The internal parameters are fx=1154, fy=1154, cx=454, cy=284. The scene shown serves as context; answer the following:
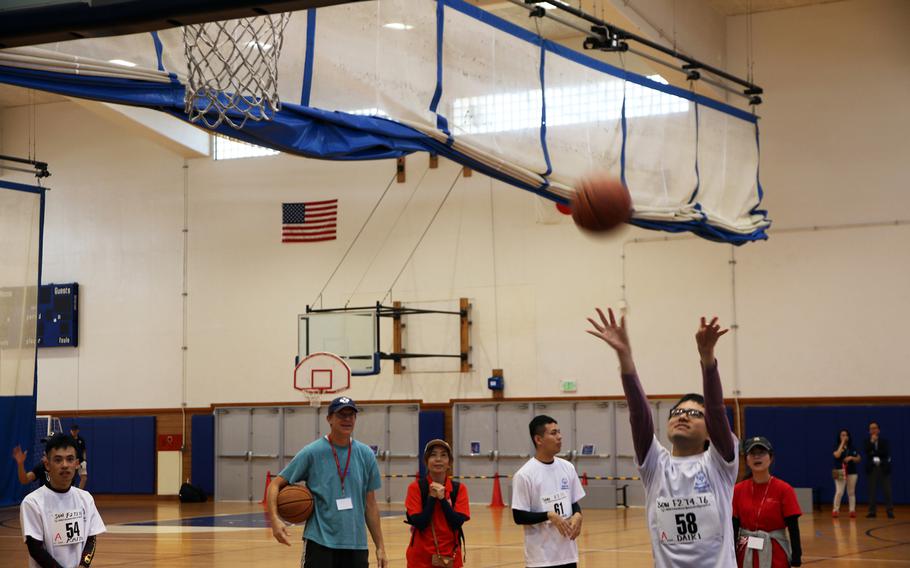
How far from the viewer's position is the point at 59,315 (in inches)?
1123

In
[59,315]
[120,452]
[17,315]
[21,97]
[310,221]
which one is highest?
[21,97]

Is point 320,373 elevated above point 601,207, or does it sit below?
below

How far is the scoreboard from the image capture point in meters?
28.4

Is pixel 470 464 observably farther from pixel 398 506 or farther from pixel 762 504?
pixel 762 504

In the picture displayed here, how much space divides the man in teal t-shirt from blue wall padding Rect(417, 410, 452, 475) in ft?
55.1

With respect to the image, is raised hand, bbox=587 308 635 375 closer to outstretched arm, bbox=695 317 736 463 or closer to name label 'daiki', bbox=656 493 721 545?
outstretched arm, bbox=695 317 736 463

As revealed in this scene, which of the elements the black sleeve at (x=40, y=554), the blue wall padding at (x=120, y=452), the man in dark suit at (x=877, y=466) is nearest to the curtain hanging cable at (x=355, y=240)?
the blue wall padding at (x=120, y=452)

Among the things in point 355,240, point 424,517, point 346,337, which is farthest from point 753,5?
point 424,517

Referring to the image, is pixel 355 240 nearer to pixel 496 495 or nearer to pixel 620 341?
pixel 496 495

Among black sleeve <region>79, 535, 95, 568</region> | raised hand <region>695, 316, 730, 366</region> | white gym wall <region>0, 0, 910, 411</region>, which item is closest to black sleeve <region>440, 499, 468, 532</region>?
black sleeve <region>79, 535, 95, 568</region>

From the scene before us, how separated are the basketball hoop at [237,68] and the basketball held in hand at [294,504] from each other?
115 inches

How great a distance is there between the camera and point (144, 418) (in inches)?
1073

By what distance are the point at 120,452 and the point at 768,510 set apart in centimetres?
2238

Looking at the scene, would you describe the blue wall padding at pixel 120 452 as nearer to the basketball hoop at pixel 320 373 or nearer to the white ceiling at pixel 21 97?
the basketball hoop at pixel 320 373
